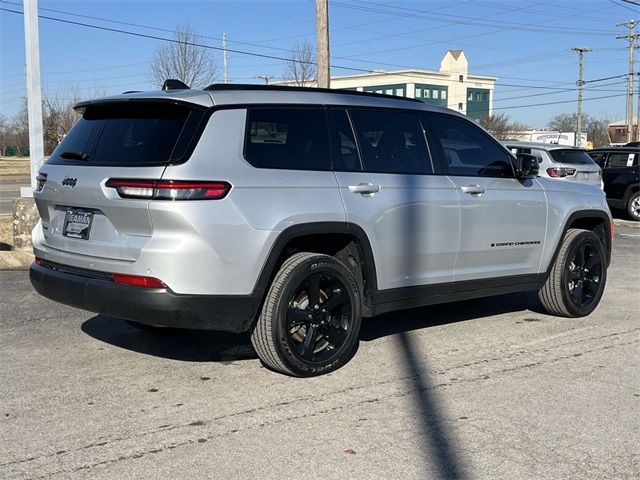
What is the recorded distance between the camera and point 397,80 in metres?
90.1

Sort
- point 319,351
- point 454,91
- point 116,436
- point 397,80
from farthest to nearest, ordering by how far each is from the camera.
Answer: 1. point 454,91
2. point 397,80
3. point 319,351
4. point 116,436

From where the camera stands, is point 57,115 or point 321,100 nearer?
point 321,100

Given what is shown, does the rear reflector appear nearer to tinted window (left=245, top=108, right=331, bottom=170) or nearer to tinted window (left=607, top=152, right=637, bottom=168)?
tinted window (left=245, top=108, right=331, bottom=170)

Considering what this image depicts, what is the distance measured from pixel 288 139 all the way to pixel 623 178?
47.2 ft

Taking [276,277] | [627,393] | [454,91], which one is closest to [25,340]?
[276,277]

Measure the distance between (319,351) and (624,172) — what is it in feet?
46.9

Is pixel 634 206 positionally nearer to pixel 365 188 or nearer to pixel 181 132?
pixel 365 188

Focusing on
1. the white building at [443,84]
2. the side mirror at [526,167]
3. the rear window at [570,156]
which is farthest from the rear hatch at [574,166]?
the white building at [443,84]

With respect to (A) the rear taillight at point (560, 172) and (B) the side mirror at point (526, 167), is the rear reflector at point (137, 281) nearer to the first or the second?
(B) the side mirror at point (526, 167)

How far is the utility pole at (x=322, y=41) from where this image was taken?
16.1m

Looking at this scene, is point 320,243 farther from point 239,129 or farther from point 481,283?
point 481,283

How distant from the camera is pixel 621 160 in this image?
17.4m

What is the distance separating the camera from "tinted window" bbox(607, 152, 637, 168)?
56.3 ft

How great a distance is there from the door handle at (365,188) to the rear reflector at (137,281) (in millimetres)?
1505
